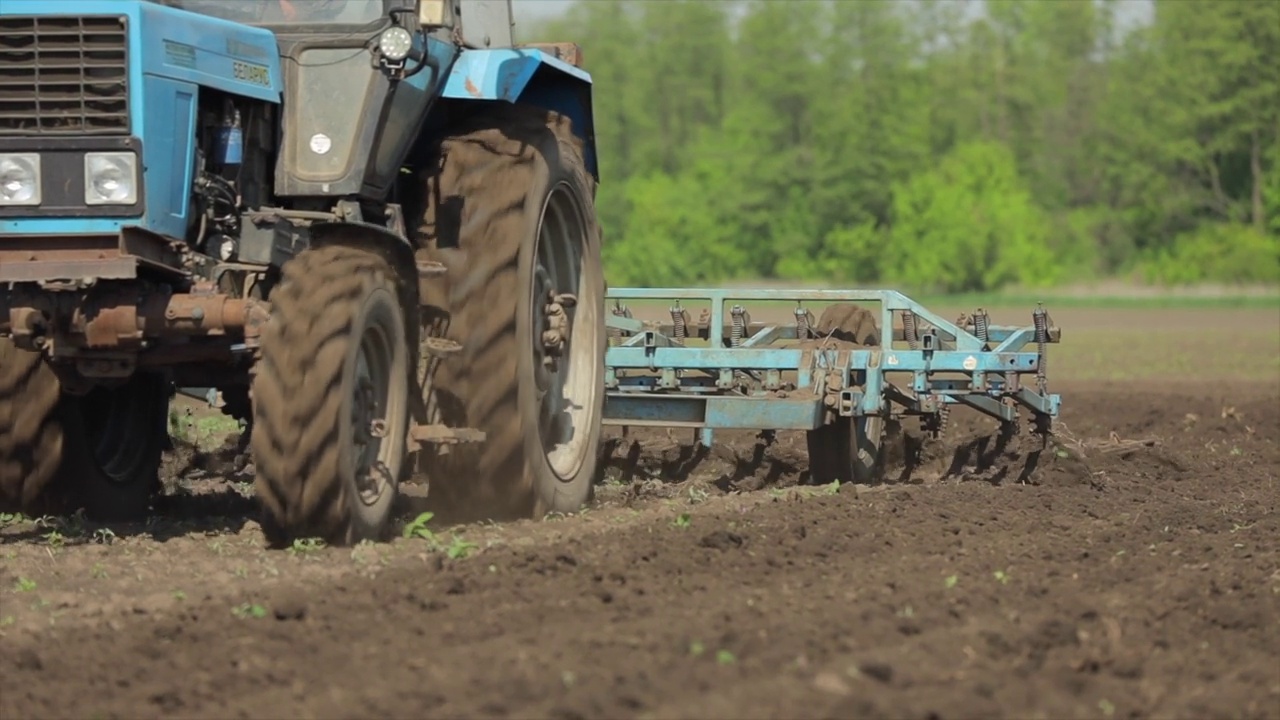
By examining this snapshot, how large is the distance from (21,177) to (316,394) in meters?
1.34

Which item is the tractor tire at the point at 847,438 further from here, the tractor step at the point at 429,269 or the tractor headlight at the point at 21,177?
the tractor headlight at the point at 21,177

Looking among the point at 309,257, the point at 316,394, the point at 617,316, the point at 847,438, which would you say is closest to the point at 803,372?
the point at 847,438

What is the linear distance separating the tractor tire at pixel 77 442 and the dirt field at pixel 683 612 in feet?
0.58

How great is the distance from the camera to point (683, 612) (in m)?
5.64

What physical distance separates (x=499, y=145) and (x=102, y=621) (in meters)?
2.98

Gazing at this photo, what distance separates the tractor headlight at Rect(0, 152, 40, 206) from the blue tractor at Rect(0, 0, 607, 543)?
0.01 m

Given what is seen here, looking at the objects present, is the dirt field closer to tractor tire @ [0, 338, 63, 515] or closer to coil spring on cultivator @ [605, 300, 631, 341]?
tractor tire @ [0, 338, 63, 515]

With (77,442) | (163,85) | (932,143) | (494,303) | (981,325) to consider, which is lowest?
(77,442)

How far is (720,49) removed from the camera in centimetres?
7338

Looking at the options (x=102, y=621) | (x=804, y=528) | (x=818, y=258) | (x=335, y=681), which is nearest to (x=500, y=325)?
(x=804, y=528)

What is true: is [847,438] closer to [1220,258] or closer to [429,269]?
[429,269]

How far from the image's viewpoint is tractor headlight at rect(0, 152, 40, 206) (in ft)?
22.3

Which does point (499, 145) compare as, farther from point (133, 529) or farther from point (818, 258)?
point (818, 258)

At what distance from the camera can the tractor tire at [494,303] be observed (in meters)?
7.73
